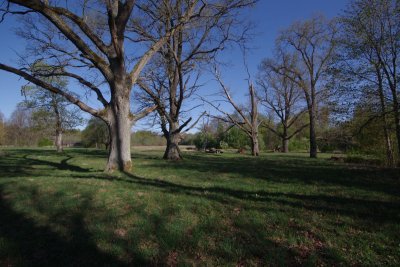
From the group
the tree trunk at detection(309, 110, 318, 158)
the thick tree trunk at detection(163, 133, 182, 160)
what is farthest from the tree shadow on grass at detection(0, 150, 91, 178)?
the tree trunk at detection(309, 110, 318, 158)

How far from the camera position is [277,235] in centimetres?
441

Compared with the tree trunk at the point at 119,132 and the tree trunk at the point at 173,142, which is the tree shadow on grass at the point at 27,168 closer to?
the tree trunk at the point at 119,132

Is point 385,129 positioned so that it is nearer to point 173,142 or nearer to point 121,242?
point 173,142

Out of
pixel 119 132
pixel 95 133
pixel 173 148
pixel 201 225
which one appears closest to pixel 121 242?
pixel 201 225

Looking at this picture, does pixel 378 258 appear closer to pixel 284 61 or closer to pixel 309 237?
pixel 309 237

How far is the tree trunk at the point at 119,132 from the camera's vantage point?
10.7 metres

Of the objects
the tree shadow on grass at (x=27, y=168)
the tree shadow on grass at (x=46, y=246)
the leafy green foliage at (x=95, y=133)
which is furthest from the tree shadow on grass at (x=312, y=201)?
the leafy green foliage at (x=95, y=133)

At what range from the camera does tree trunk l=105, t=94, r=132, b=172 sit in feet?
35.2

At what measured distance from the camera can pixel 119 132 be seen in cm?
1080

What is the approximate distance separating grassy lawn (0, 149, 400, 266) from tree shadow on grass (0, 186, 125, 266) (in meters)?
0.02

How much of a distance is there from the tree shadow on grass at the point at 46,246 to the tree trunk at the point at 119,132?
537 centimetres

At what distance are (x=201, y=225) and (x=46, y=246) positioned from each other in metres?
2.49

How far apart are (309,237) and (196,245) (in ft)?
5.73

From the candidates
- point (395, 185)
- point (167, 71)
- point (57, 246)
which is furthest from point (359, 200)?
point (167, 71)
